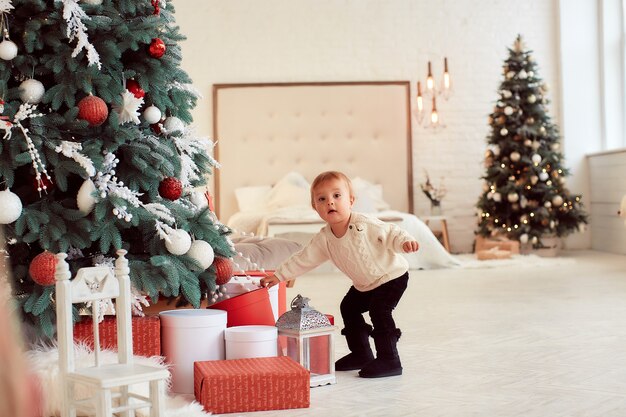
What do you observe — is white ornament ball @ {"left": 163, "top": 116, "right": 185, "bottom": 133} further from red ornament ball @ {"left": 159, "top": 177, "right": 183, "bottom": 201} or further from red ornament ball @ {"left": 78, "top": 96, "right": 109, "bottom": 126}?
red ornament ball @ {"left": 78, "top": 96, "right": 109, "bottom": 126}

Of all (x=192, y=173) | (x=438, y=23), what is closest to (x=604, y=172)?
(x=438, y=23)

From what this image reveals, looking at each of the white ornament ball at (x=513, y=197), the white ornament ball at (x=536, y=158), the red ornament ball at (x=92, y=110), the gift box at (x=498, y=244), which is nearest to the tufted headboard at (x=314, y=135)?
the gift box at (x=498, y=244)

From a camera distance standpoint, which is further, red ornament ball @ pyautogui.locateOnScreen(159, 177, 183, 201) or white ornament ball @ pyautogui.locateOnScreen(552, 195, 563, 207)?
white ornament ball @ pyautogui.locateOnScreen(552, 195, 563, 207)

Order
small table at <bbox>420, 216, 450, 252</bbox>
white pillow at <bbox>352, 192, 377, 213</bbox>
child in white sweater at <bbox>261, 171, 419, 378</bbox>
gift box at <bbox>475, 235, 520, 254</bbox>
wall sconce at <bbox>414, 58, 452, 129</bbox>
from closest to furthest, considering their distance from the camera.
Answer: child in white sweater at <bbox>261, 171, 419, 378</bbox>, white pillow at <bbox>352, 192, 377, 213</bbox>, gift box at <bbox>475, 235, 520, 254</bbox>, small table at <bbox>420, 216, 450, 252</bbox>, wall sconce at <bbox>414, 58, 452, 129</bbox>

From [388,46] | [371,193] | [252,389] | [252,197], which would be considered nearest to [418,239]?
[371,193]

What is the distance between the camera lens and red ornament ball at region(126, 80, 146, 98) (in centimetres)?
311

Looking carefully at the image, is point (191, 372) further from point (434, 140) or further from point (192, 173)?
point (434, 140)

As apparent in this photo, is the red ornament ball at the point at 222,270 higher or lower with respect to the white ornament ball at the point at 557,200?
lower

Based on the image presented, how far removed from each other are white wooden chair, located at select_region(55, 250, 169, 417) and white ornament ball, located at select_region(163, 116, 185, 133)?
0.91 m

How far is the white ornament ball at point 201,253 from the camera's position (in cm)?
311

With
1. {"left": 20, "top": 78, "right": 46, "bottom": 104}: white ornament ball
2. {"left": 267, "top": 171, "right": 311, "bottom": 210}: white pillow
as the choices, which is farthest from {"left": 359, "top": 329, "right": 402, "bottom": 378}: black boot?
{"left": 267, "top": 171, "right": 311, "bottom": 210}: white pillow

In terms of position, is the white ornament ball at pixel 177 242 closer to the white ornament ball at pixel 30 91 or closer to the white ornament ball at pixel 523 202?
the white ornament ball at pixel 30 91

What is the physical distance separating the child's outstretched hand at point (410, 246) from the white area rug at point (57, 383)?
0.91 m

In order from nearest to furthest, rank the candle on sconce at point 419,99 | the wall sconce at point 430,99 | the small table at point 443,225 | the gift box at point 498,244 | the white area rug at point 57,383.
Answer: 1. the white area rug at point 57,383
2. the gift box at point 498,244
3. the small table at point 443,225
4. the candle on sconce at point 419,99
5. the wall sconce at point 430,99
